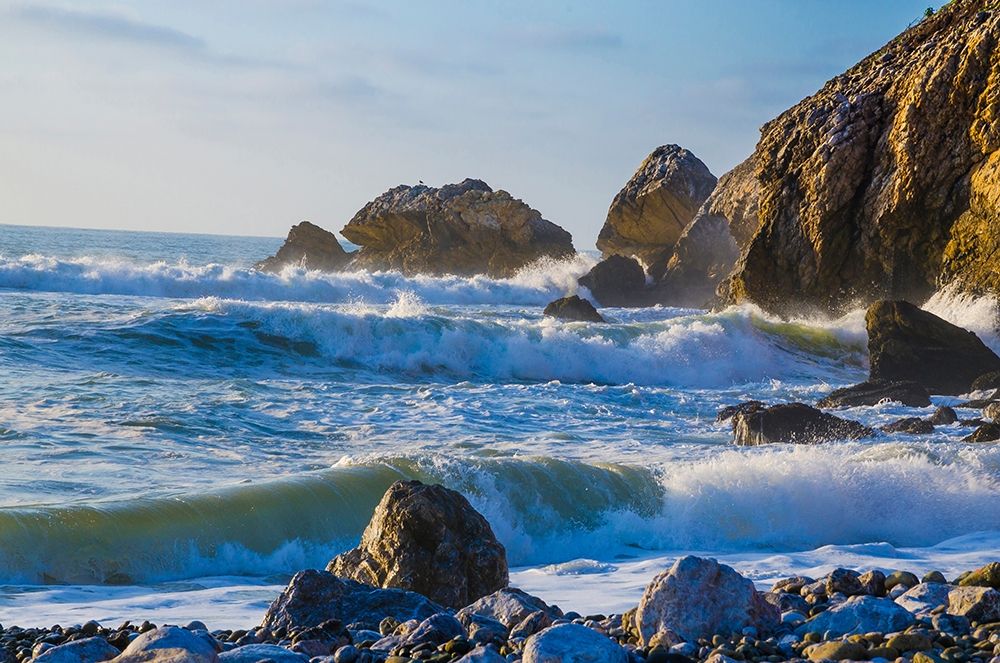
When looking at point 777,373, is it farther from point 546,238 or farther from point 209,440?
point 546,238

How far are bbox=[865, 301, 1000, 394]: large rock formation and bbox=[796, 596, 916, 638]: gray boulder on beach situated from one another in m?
14.5

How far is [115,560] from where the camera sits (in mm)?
7363

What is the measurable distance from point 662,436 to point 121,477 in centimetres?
651

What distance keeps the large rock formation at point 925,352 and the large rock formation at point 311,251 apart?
47.2m

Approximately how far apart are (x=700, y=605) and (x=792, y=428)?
27.7 feet

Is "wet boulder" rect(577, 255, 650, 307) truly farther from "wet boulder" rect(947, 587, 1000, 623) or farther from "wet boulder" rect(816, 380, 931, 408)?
"wet boulder" rect(947, 587, 1000, 623)

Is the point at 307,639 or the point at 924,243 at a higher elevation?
the point at 924,243

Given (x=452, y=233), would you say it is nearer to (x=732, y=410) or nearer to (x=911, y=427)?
(x=732, y=410)

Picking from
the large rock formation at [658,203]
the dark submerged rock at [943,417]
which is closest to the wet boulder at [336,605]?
the dark submerged rock at [943,417]

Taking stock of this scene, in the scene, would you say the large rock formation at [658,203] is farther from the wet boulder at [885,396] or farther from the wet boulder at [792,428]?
the wet boulder at [792,428]

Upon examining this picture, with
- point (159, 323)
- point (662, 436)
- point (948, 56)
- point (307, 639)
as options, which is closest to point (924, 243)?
point (948, 56)

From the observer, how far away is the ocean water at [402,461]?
7.35m

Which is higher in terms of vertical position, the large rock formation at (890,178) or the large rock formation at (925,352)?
the large rock formation at (890,178)

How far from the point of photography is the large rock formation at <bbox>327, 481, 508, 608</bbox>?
5734 mm
